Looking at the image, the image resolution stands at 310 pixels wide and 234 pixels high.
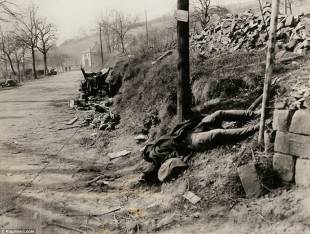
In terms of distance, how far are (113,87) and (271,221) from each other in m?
11.3

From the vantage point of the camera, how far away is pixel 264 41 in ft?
40.2

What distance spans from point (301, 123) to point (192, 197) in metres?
2.03

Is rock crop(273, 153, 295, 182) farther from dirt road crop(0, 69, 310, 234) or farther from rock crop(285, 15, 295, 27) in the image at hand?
rock crop(285, 15, 295, 27)

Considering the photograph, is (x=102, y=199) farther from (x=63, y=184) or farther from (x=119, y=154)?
(x=119, y=154)

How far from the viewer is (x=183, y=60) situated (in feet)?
23.9

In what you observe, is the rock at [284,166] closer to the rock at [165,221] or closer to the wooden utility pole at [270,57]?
the wooden utility pole at [270,57]

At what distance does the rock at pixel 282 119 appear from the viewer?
5094mm

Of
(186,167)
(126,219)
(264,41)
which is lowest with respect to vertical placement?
(126,219)

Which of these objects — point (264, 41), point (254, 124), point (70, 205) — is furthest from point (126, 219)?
point (264, 41)

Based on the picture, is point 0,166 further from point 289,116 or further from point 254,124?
point 289,116

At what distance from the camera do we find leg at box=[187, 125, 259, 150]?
6152mm

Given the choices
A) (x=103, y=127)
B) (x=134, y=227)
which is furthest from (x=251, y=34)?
(x=134, y=227)

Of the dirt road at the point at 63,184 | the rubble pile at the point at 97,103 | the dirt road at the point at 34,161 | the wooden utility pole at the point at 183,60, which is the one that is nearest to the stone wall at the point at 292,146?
the dirt road at the point at 63,184

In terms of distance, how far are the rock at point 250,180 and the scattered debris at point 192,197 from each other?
76 centimetres
